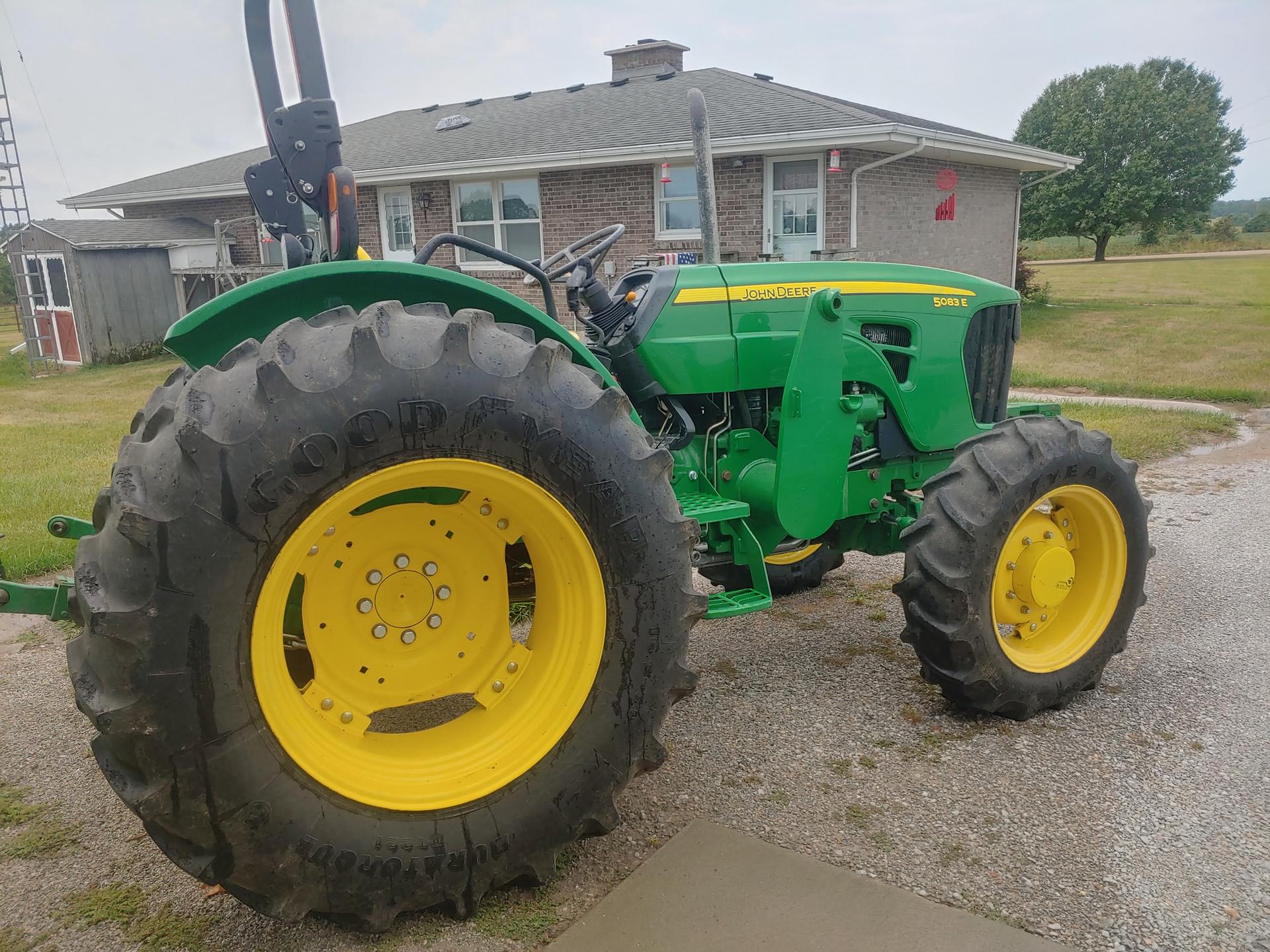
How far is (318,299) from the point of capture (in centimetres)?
246

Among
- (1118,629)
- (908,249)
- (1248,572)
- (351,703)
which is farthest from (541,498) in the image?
(908,249)

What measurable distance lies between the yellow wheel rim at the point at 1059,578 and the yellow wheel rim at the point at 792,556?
48.9 inches

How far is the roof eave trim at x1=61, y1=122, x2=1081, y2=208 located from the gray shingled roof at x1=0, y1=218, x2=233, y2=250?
0.78 meters

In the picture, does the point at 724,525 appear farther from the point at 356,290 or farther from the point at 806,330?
the point at 356,290

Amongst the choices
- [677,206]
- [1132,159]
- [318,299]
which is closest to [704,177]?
[318,299]

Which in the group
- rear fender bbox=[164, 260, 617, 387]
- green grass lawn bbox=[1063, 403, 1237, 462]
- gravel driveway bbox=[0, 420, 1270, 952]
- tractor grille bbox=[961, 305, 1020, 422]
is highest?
rear fender bbox=[164, 260, 617, 387]

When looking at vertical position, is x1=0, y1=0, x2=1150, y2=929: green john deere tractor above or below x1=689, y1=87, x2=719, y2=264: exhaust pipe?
below

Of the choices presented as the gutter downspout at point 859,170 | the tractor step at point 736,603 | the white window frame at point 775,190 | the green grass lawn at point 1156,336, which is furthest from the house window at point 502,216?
the tractor step at point 736,603

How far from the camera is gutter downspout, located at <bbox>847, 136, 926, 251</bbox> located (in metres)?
13.2

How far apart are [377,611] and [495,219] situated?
1459 centimetres

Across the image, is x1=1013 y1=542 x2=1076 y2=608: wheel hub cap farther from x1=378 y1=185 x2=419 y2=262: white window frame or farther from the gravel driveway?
x1=378 y1=185 x2=419 y2=262: white window frame

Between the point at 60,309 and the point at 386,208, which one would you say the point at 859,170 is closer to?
the point at 386,208

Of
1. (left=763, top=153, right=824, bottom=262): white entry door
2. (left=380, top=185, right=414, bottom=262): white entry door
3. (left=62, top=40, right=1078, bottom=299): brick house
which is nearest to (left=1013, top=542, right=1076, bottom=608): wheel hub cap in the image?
(left=62, top=40, right=1078, bottom=299): brick house

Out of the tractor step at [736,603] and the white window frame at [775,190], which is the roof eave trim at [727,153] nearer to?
the white window frame at [775,190]
